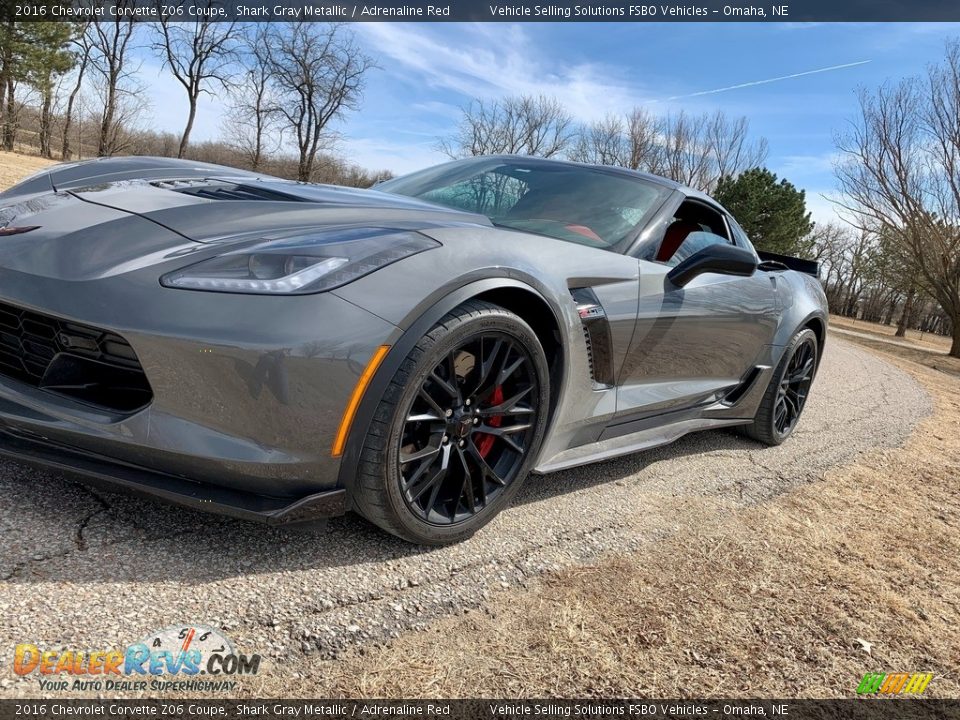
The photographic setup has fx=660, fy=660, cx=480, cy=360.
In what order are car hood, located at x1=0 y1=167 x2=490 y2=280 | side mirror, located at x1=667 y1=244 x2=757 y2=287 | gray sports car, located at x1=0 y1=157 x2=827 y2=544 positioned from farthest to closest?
side mirror, located at x1=667 y1=244 x2=757 y2=287 → car hood, located at x1=0 y1=167 x2=490 y2=280 → gray sports car, located at x1=0 y1=157 x2=827 y2=544

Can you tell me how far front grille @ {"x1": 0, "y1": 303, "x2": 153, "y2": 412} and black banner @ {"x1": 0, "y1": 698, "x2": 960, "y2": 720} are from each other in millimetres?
719

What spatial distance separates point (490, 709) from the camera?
1473 mm

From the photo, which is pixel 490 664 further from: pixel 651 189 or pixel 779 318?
pixel 779 318

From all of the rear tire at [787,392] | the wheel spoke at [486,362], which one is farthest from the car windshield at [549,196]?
the rear tire at [787,392]

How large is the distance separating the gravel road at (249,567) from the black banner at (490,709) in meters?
0.12

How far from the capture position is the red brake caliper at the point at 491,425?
2166 mm

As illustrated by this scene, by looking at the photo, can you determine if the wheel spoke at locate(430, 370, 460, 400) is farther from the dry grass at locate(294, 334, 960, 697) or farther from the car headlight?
the dry grass at locate(294, 334, 960, 697)

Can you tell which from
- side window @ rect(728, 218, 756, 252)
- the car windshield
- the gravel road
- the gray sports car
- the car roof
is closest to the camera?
the gravel road

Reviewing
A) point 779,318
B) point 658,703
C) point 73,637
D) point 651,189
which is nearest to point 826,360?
point 779,318

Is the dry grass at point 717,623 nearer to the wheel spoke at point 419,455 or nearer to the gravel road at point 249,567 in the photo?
the gravel road at point 249,567

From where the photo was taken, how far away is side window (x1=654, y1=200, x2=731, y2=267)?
3.06 m

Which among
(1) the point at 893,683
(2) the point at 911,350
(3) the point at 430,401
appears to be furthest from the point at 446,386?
(2) the point at 911,350

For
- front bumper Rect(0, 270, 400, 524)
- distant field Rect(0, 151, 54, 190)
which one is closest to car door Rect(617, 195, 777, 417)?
front bumper Rect(0, 270, 400, 524)

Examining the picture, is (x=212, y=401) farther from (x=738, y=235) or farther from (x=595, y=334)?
(x=738, y=235)
